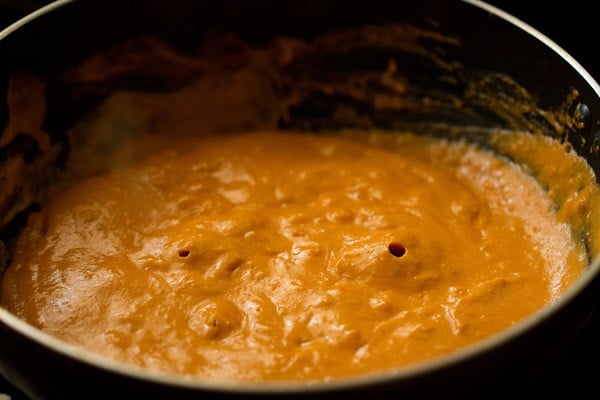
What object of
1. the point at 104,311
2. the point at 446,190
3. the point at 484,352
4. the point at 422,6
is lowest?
the point at 104,311

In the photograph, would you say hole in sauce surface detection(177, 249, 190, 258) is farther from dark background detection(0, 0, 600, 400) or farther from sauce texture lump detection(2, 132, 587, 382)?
dark background detection(0, 0, 600, 400)

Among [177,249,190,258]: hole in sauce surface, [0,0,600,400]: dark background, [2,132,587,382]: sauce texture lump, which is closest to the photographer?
[2,132,587,382]: sauce texture lump

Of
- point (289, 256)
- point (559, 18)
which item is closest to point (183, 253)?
point (289, 256)

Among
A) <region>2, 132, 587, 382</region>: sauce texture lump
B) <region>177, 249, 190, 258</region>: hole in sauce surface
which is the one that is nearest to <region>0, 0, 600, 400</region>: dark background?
<region>2, 132, 587, 382</region>: sauce texture lump

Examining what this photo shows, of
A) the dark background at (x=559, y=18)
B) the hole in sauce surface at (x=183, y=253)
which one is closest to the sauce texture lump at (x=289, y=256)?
the hole in sauce surface at (x=183, y=253)

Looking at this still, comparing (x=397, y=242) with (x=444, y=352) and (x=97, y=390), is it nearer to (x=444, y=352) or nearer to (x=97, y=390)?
(x=444, y=352)

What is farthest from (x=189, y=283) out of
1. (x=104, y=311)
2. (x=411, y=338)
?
(x=411, y=338)

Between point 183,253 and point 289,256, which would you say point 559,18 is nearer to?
point 289,256

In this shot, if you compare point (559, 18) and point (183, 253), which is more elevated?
point (559, 18)
